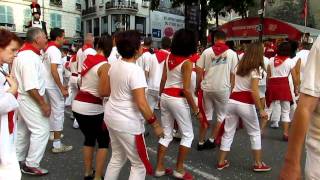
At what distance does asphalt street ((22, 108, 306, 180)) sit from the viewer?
5.17 m

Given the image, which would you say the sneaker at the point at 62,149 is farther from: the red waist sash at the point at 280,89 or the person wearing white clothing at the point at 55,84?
the red waist sash at the point at 280,89

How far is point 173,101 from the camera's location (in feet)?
Answer: 16.4

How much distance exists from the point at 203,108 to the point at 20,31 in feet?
144

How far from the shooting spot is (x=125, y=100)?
12.4 ft

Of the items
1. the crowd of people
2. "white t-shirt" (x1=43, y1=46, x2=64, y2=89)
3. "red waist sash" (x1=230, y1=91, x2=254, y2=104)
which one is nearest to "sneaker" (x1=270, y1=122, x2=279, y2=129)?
the crowd of people

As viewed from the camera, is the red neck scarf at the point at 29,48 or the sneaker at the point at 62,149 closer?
the red neck scarf at the point at 29,48

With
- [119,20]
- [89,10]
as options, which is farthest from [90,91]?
[89,10]

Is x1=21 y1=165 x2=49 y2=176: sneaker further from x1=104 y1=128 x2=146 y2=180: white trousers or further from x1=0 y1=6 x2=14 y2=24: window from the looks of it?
x1=0 y1=6 x2=14 y2=24: window

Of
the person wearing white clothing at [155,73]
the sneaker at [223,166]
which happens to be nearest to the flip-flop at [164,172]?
the sneaker at [223,166]

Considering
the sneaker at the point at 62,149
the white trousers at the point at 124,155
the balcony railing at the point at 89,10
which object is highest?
the balcony railing at the point at 89,10

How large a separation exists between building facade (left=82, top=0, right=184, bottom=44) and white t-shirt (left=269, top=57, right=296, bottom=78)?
140 ft

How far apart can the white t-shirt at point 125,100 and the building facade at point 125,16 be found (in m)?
46.7

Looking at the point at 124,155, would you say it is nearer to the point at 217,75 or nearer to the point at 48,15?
the point at 217,75

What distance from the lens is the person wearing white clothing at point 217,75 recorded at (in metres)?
6.39
